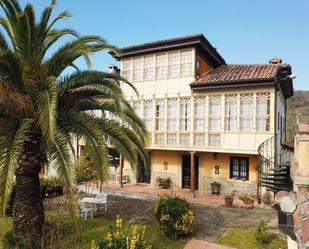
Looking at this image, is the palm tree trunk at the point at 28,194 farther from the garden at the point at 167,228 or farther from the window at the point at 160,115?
the window at the point at 160,115

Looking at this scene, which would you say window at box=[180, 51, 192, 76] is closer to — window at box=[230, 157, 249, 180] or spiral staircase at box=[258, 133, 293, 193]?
window at box=[230, 157, 249, 180]

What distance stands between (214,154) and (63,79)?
12.0m

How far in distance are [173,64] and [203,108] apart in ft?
12.0

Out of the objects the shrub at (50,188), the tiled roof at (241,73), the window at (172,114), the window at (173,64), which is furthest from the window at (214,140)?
the shrub at (50,188)

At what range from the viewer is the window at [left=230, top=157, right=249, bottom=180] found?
17953 mm

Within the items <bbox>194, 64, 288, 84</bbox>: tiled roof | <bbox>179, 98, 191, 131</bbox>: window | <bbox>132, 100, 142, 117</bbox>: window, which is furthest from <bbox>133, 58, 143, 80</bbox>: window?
<bbox>194, 64, 288, 84</bbox>: tiled roof

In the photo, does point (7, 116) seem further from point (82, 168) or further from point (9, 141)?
point (82, 168)

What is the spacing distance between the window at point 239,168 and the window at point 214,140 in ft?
5.59

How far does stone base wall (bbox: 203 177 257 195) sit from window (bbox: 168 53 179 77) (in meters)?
7.29

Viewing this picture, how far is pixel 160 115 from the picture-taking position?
19.9 meters

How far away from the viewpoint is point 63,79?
9.79 metres

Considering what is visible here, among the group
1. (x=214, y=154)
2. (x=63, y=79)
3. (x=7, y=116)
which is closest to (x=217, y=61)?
(x=214, y=154)

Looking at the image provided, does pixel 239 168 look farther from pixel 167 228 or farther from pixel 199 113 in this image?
pixel 167 228

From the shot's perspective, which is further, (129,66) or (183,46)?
(129,66)
